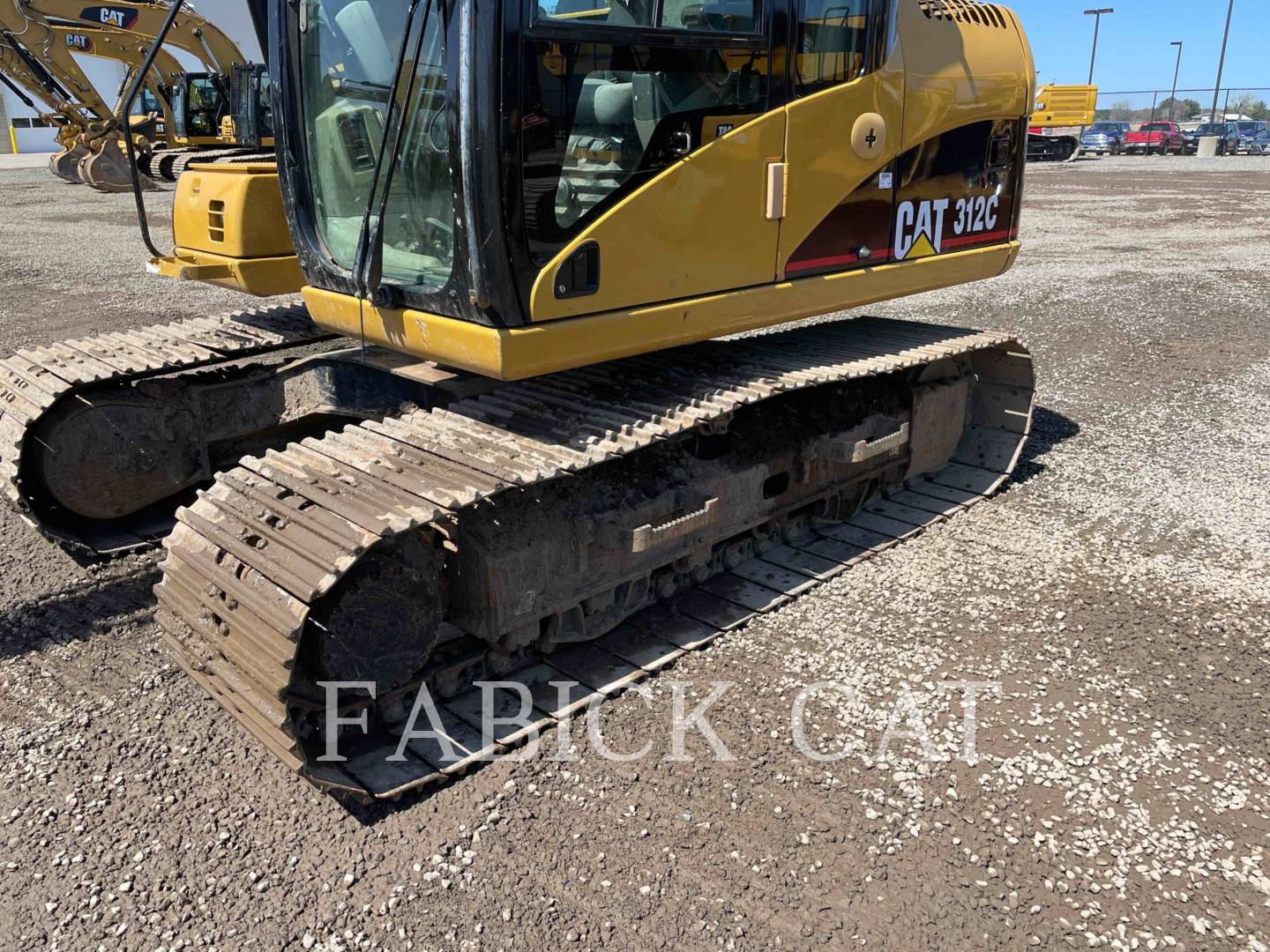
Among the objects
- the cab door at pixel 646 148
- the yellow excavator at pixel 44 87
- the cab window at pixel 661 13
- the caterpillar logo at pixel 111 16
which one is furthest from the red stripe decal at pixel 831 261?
the yellow excavator at pixel 44 87

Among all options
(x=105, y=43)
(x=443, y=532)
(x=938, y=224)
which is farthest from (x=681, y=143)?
(x=105, y=43)

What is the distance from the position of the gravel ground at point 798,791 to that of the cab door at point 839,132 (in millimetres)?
1598

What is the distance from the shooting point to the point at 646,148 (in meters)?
3.90

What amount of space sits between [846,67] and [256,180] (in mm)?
2759

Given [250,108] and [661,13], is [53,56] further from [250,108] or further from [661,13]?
[661,13]

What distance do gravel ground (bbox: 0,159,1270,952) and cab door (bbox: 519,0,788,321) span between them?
63.2 inches

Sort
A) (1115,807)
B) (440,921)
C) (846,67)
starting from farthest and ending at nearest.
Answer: (846,67), (1115,807), (440,921)

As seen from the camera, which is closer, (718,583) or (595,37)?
(595,37)

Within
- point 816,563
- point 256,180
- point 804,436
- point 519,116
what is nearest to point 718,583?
point 816,563

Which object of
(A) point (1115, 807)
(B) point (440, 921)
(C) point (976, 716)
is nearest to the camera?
(B) point (440, 921)

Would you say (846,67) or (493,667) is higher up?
(846,67)

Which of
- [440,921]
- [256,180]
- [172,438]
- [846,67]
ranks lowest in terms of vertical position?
[440,921]

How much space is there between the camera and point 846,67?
457cm

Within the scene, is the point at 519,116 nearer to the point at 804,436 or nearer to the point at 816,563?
the point at 804,436
